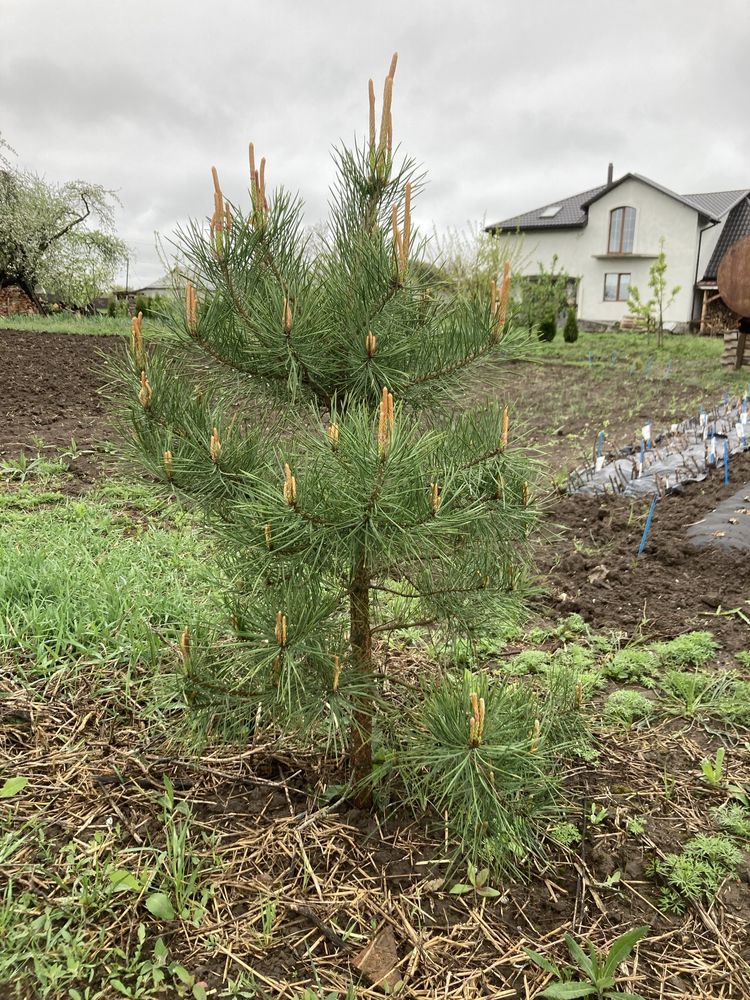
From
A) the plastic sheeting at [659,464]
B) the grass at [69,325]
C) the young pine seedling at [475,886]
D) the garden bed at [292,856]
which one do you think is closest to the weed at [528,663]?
the garden bed at [292,856]

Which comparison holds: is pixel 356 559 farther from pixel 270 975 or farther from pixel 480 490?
pixel 270 975

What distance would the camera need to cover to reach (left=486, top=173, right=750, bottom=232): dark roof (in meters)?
26.9

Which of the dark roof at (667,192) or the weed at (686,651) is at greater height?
the dark roof at (667,192)

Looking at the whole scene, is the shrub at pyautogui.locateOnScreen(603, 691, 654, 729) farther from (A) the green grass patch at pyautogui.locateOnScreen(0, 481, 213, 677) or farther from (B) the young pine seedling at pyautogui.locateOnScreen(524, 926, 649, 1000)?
(A) the green grass patch at pyautogui.locateOnScreen(0, 481, 213, 677)

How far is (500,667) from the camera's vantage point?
9.90 feet

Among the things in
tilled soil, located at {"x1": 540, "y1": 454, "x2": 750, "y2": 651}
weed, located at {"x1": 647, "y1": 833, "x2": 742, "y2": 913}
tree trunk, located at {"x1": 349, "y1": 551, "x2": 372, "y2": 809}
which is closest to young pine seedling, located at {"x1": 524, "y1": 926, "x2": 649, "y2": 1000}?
weed, located at {"x1": 647, "y1": 833, "x2": 742, "y2": 913}

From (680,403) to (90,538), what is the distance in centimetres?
967

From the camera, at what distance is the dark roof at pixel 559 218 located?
30.1 metres

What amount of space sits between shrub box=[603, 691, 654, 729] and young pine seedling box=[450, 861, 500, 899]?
973mm

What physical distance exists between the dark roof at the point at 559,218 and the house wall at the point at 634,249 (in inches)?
15.4

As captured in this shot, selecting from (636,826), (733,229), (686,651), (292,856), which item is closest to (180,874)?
(292,856)

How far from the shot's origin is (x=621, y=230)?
28984 mm

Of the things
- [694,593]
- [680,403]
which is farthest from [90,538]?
[680,403]

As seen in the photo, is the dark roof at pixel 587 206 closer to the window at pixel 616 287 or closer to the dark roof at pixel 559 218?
the dark roof at pixel 559 218
